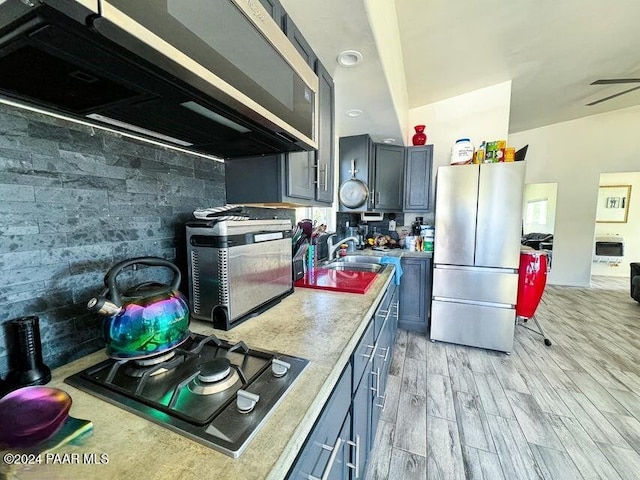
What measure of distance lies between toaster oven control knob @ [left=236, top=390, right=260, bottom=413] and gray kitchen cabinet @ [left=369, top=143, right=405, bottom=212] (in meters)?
2.61

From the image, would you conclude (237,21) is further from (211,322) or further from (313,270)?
(313,270)

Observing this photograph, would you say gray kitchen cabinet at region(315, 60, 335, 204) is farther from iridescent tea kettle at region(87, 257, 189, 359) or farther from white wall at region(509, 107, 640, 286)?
white wall at region(509, 107, 640, 286)

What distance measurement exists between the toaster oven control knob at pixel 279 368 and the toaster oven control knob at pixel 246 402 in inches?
4.4

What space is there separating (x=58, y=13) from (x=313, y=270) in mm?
1642

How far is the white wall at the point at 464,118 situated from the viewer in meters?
3.01

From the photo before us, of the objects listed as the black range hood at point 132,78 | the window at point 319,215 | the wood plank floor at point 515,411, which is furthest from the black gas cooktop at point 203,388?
the window at point 319,215

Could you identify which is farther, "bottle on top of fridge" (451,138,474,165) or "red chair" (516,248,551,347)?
"bottle on top of fridge" (451,138,474,165)

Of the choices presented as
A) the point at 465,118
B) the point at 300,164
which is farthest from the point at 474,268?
the point at 300,164

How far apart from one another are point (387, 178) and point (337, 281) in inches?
72.2

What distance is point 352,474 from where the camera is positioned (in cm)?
96

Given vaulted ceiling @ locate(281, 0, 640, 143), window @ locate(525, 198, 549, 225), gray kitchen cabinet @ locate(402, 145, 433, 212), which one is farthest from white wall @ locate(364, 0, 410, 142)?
window @ locate(525, 198, 549, 225)

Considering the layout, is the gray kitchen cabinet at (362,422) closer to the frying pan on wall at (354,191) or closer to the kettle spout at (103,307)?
the kettle spout at (103,307)

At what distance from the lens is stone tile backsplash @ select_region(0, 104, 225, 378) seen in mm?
624

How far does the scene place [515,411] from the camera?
1734 millimetres
